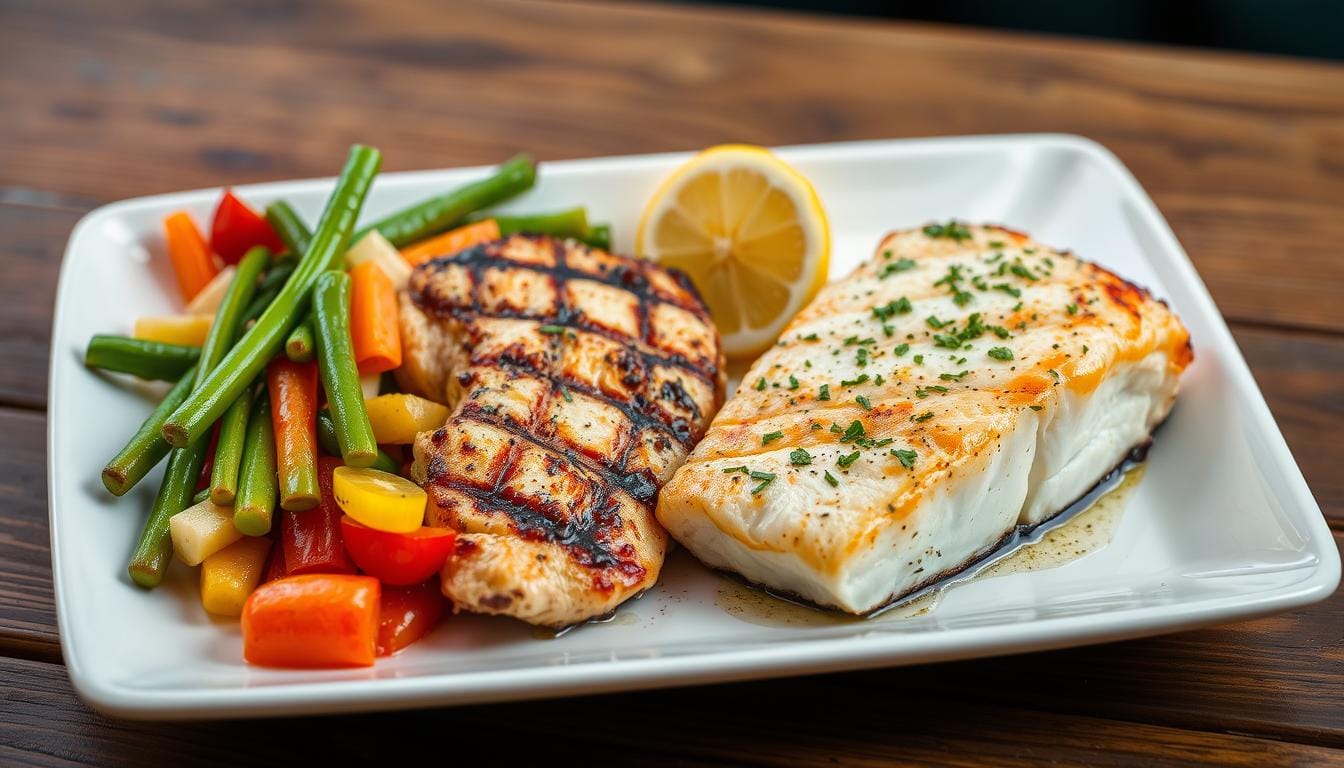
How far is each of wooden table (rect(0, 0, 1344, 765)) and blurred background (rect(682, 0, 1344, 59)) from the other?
3.79 feet

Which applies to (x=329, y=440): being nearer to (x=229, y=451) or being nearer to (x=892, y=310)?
(x=229, y=451)

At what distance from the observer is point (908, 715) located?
2.93m

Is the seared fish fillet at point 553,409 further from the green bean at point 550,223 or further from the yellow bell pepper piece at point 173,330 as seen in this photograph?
the yellow bell pepper piece at point 173,330

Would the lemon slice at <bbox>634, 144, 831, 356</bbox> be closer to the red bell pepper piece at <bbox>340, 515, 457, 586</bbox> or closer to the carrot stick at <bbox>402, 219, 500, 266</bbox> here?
the carrot stick at <bbox>402, 219, 500, 266</bbox>

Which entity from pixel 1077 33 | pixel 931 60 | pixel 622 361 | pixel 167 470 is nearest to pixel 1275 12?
pixel 1077 33

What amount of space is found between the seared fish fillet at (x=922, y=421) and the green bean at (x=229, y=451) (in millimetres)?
1141

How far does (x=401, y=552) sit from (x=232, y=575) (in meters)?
0.47

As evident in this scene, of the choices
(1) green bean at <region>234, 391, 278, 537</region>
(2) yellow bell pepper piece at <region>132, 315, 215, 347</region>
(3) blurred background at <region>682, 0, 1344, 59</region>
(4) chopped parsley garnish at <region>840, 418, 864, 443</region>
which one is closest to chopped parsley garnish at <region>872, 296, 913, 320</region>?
(4) chopped parsley garnish at <region>840, 418, 864, 443</region>

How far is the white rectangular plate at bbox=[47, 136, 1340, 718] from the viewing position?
2.64 metres

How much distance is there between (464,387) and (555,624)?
813 mm

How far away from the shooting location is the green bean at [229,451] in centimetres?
313

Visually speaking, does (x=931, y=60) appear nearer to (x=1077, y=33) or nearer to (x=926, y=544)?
(x=1077, y=33)

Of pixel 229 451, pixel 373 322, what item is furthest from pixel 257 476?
pixel 373 322

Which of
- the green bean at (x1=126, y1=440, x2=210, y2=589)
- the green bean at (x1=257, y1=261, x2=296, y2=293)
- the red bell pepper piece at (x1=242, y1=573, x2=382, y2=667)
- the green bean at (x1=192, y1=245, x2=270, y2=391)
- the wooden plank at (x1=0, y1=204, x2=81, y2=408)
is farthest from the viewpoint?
the wooden plank at (x1=0, y1=204, x2=81, y2=408)
